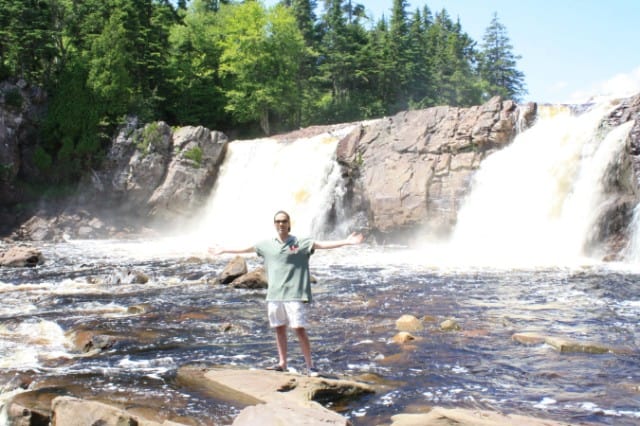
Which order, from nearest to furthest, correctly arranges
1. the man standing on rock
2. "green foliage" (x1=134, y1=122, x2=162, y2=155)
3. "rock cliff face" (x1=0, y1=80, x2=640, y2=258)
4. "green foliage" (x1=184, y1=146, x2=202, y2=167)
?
the man standing on rock, "rock cliff face" (x1=0, y1=80, x2=640, y2=258), "green foliage" (x1=184, y1=146, x2=202, y2=167), "green foliage" (x1=134, y1=122, x2=162, y2=155)

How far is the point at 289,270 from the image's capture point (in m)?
7.21

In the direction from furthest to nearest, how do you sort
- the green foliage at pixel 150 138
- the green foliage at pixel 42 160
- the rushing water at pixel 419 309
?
the green foliage at pixel 42 160 → the green foliage at pixel 150 138 → the rushing water at pixel 419 309

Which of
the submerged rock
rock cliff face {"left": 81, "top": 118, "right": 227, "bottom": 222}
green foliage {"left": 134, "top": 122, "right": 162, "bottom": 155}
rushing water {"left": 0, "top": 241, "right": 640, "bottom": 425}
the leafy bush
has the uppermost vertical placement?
the leafy bush

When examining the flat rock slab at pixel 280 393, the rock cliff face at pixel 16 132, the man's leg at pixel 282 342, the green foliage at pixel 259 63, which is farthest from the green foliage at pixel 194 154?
the man's leg at pixel 282 342

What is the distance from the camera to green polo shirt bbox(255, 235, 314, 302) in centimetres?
717

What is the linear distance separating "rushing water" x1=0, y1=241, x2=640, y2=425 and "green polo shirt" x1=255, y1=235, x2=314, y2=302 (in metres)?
1.46

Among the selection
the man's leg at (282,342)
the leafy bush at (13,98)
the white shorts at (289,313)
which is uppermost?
the leafy bush at (13,98)

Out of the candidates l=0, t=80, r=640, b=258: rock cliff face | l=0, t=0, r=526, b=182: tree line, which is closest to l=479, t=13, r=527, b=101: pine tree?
l=0, t=0, r=526, b=182: tree line

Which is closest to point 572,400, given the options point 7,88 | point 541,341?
point 541,341

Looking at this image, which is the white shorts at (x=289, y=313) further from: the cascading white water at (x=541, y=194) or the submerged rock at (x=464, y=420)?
the cascading white water at (x=541, y=194)

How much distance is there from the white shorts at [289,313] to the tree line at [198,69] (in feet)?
102

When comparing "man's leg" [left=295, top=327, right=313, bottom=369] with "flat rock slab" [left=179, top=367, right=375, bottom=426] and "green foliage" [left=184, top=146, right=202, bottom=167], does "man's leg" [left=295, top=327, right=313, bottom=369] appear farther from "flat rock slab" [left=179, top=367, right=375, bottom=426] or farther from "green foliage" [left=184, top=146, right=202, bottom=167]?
"green foliage" [left=184, top=146, right=202, bottom=167]

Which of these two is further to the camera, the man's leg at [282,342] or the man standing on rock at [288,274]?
the man's leg at [282,342]

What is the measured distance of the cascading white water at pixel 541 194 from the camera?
69.2 feet
